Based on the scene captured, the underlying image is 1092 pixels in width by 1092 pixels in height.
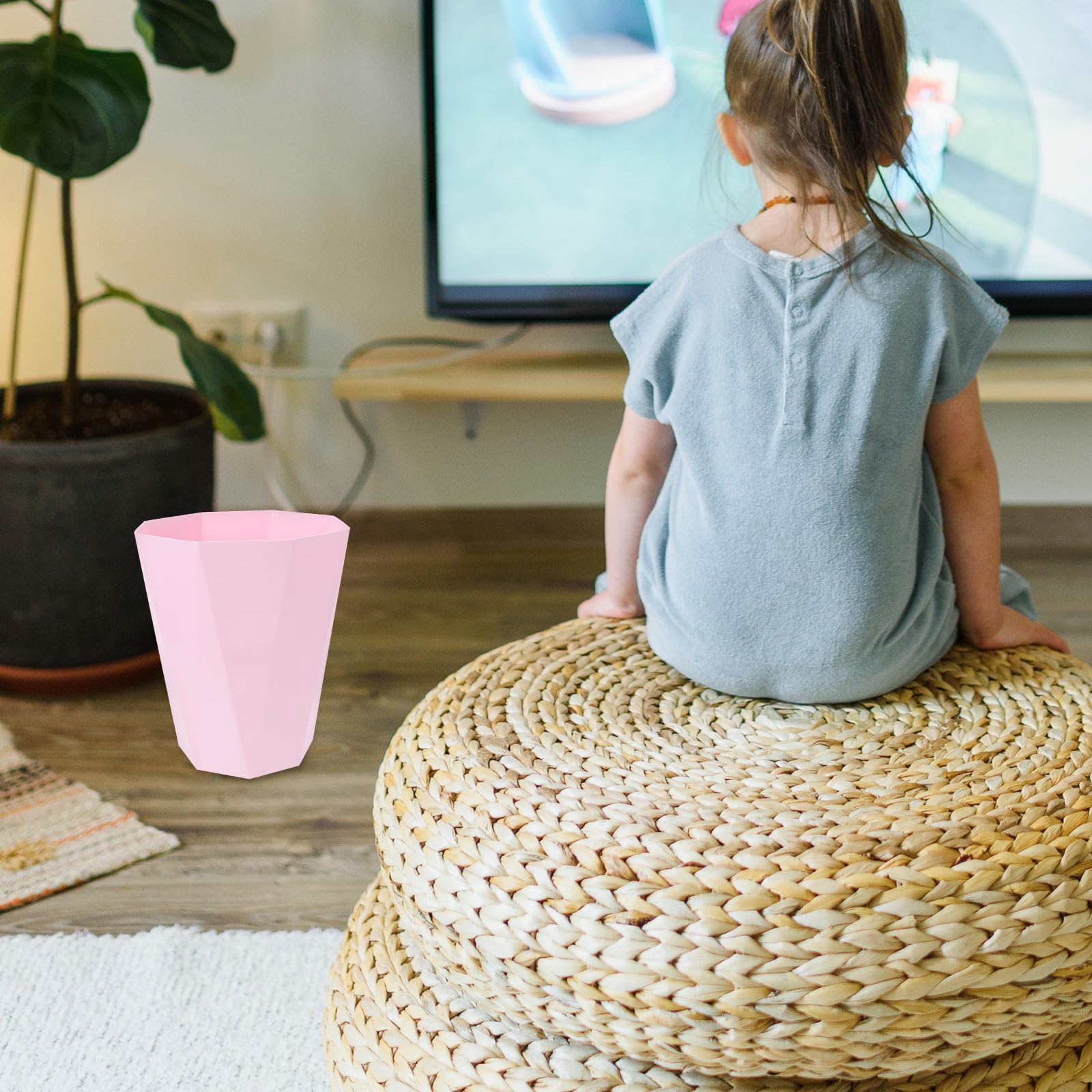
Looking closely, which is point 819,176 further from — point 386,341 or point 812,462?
point 386,341

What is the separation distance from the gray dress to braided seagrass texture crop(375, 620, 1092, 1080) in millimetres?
93

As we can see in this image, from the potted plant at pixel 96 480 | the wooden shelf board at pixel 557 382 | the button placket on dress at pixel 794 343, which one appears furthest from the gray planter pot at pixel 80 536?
the button placket on dress at pixel 794 343

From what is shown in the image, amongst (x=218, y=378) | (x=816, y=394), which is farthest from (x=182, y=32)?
(x=816, y=394)

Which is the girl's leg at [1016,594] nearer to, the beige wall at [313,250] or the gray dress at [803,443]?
the gray dress at [803,443]

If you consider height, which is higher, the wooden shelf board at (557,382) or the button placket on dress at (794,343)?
the button placket on dress at (794,343)

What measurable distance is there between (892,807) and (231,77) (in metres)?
1.63

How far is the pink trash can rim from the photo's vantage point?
12 cm

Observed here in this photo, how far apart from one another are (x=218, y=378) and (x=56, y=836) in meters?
0.53

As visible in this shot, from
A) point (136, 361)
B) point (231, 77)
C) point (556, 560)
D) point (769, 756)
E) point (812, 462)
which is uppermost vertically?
point (231, 77)

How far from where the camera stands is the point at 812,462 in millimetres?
750

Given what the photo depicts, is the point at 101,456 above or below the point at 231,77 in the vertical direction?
below

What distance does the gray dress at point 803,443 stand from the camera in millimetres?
736

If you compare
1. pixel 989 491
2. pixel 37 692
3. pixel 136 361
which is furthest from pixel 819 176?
pixel 136 361

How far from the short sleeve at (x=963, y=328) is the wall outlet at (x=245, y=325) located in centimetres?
133
